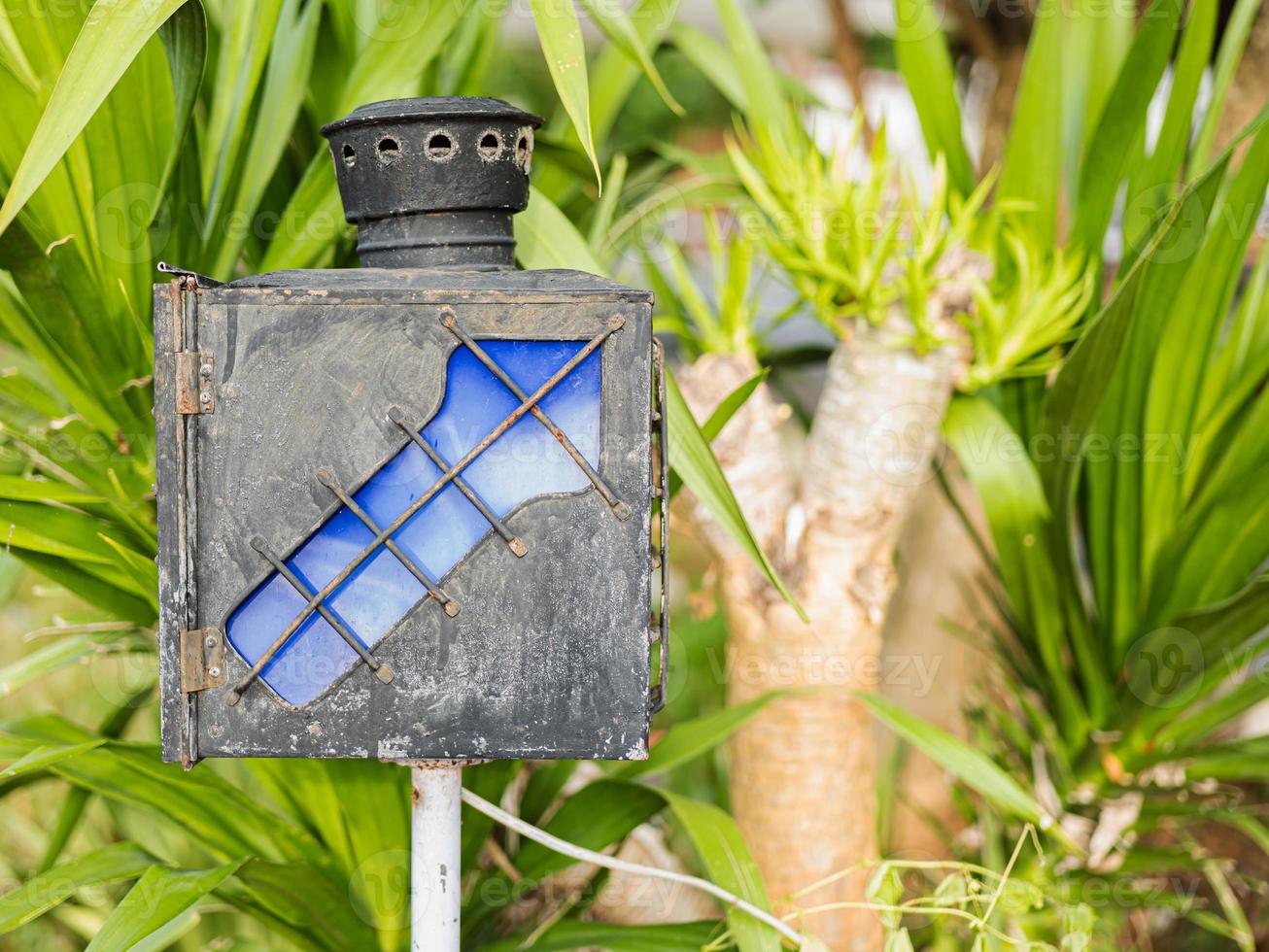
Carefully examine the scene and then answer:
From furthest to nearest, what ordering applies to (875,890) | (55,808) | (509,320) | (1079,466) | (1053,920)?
(55,808)
(1053,920)
(1079,466)
(875,890)
(509,320)

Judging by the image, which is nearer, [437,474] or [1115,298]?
[437,474]

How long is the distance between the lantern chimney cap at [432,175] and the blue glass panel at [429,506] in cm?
10

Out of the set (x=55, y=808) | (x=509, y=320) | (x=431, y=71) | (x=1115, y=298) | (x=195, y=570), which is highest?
(x=431, y=71)

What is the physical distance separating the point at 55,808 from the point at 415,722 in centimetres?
135

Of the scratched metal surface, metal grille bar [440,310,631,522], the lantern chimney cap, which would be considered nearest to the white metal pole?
the scratched metal surface

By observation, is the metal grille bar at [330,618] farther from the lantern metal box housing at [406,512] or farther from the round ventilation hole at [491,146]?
the round ventilation hole at [491,146]

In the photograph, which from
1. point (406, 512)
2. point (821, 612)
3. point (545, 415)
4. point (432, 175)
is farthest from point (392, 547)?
point (821, 612)

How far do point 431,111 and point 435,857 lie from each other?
1.77 feet

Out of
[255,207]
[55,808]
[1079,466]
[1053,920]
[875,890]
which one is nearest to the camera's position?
[875,890]

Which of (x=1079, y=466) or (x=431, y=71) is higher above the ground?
(x=431, y=71)

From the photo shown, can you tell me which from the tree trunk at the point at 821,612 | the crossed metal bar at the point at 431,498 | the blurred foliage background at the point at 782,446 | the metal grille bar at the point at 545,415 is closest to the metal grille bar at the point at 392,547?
the crossed metal bar at the point at 431,498

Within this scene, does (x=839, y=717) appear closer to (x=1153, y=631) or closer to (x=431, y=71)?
(x=1153, y=631)

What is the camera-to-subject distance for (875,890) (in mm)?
893

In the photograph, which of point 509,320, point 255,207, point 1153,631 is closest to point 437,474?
point 509,320
